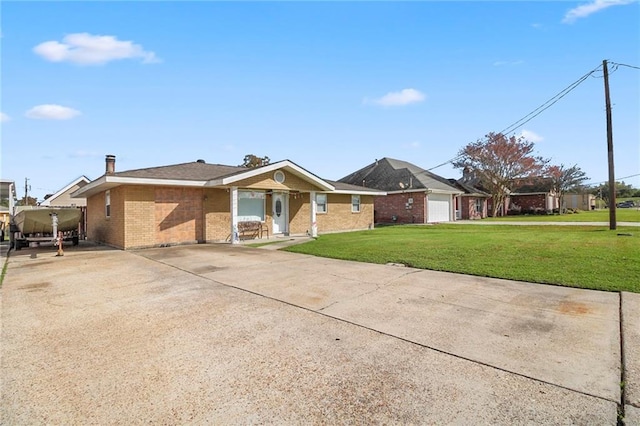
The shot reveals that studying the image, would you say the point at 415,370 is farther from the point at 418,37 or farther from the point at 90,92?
the point at 90,92

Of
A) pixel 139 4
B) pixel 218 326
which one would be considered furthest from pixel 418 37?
pixel 218 326

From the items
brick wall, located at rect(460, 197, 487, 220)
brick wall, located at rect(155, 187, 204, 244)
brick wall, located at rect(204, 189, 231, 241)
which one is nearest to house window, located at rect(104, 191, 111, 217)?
brick wall, located at rect(155, 187, 204, 244)

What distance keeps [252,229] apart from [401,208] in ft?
50.4

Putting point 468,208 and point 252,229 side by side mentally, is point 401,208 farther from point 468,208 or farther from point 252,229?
point 252,229

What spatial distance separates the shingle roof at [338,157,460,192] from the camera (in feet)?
88.7

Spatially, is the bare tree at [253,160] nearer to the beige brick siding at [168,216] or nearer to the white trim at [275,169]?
the beige brick siding at [168,216]

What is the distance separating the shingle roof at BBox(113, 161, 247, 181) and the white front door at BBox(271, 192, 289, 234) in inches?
93.7

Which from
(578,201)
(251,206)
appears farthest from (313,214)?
(578,201)

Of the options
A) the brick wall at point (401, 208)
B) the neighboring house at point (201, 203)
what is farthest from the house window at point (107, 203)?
the brick wall at point (401, 208)

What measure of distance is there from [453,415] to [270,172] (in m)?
13.6

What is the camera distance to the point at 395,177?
28.7 metres

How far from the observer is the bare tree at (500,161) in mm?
33969

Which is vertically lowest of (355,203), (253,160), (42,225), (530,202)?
(42,225)

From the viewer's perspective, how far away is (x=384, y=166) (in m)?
31.2
